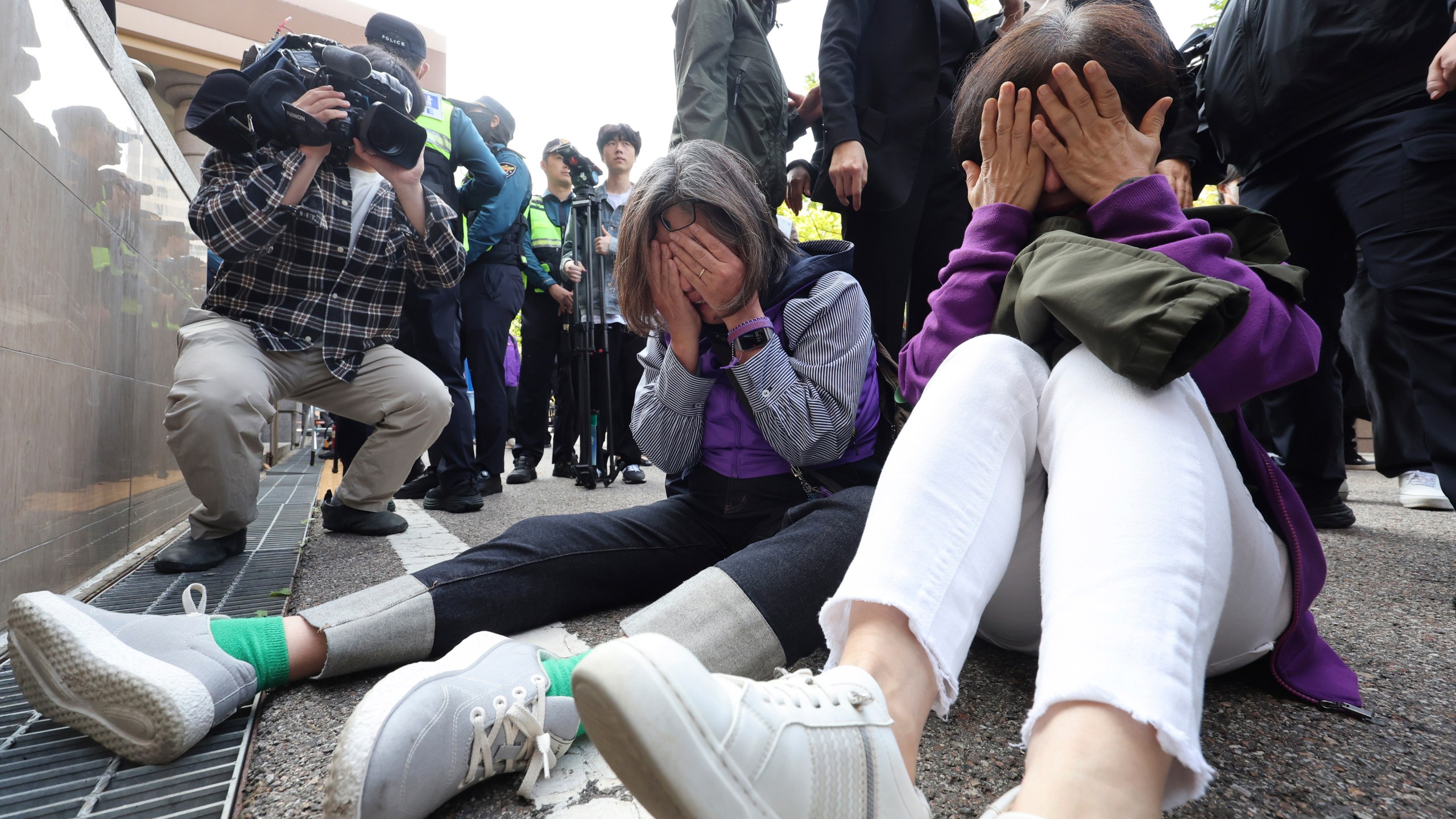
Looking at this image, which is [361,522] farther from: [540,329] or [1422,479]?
[1422,479]

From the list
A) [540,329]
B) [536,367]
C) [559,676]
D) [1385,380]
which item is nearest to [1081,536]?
[559,676]

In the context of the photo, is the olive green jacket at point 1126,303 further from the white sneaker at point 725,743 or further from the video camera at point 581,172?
the video camera at point 581,172

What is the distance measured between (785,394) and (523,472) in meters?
4.08

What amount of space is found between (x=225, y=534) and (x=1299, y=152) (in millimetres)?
3541

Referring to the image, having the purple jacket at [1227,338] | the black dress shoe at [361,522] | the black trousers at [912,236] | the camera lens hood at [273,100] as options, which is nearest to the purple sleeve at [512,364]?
the black dress shoe at [361,522]

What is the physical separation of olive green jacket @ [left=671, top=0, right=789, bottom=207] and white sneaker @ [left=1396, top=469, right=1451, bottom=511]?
10.8ft

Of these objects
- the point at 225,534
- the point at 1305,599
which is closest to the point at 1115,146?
the point at 1305,599

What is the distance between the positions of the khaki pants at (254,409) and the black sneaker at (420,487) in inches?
53.9

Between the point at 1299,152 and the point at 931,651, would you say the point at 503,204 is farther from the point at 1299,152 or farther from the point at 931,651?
the point at 931,651

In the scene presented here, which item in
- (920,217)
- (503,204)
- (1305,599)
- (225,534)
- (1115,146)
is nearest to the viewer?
(1305,599)

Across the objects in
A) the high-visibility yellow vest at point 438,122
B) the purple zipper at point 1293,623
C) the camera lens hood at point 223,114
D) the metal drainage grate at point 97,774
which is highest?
the high-visibility yellow vest at point 438,122

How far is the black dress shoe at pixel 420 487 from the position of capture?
14.0 feet

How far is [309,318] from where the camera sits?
2537 millimetres

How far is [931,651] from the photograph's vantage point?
0.77 meters
